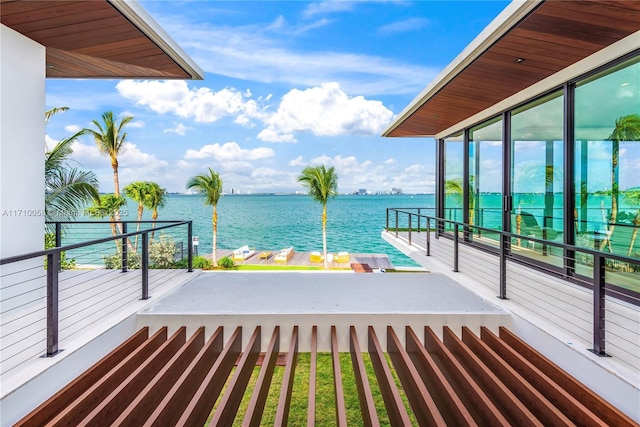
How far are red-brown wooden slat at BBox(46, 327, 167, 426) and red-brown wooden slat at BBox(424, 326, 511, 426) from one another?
250 centimetres

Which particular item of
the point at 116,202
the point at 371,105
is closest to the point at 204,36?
the point at 116,202

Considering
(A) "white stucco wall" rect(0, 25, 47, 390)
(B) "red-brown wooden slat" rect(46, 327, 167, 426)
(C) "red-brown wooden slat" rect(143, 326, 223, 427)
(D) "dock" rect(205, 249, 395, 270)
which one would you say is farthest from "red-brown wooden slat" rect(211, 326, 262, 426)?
(D) "dock" rect(205, 249, 395, 270)

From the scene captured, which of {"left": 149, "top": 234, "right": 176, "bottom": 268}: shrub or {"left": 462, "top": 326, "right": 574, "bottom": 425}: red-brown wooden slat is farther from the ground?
{"left": 462, "top": 326, "right": 574, "bottom": 425}: red-brown wooden slat

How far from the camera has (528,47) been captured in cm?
351

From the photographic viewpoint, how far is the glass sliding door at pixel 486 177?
20.3 ft

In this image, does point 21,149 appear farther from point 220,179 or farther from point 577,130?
point 220,179

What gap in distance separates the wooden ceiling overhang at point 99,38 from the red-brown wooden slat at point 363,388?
12.0 ft

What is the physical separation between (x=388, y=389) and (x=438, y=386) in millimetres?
363

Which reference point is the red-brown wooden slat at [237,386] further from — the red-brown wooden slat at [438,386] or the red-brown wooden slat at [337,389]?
the red-brown wooden slat at [438,386]

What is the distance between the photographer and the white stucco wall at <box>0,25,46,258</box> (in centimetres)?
342

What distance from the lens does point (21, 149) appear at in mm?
3625

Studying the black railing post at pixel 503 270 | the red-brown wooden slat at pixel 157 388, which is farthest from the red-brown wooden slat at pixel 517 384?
the red-brown wooden slat at pixel 157 388

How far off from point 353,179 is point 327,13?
95.3ft

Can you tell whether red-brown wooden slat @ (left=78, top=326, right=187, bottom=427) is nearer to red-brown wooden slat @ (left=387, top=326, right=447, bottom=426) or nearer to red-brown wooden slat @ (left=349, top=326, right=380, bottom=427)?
red-brown wooden slat @ (left=349, top=326, right=380, bottom=427)
